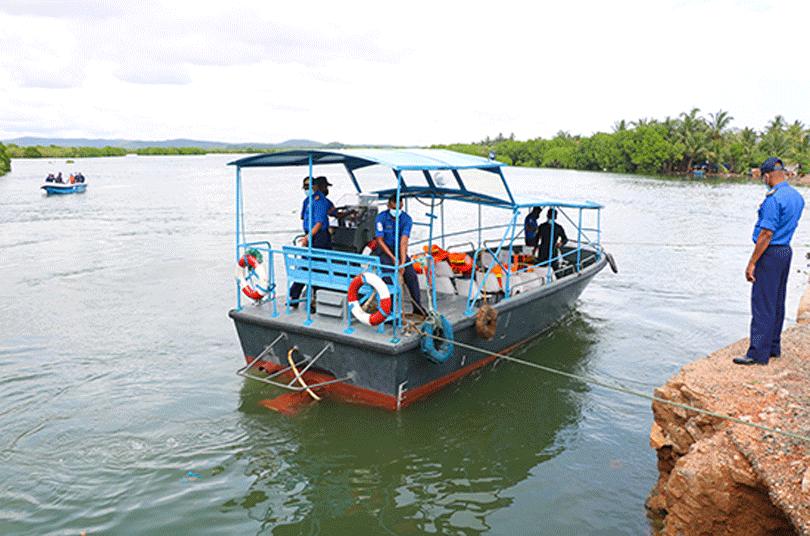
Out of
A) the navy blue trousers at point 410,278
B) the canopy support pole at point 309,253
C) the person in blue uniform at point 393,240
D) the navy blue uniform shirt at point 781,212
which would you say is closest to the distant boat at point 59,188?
the canopy support pole at point 309,253

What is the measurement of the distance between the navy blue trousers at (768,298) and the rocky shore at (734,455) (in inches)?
8.9

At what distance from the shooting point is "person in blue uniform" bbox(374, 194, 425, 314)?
762 cm

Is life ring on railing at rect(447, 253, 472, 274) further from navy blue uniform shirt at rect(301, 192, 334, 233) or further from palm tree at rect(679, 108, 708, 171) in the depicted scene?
palm tree at rect(679, 108, 708, 171)

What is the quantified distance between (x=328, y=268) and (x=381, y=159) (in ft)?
4.95

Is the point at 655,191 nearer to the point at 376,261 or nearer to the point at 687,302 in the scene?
the point at 687,302

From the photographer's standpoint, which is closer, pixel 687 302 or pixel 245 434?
pixel 245 434

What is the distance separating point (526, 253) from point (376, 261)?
5.39m

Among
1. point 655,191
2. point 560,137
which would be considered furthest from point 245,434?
point 560,137

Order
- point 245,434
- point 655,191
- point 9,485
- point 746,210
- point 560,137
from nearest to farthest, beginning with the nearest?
point 9,485
point 245,434
point 746,210
point 655,191
point 560,137

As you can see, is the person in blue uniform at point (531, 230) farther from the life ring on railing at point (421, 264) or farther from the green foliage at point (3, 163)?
the green foliage at point (3, 163)

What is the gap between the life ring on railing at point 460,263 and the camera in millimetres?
9328

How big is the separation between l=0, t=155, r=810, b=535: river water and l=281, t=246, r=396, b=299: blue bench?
4.94ft

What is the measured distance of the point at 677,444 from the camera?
5.43m

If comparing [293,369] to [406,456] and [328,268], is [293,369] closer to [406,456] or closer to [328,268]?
[328,268]
